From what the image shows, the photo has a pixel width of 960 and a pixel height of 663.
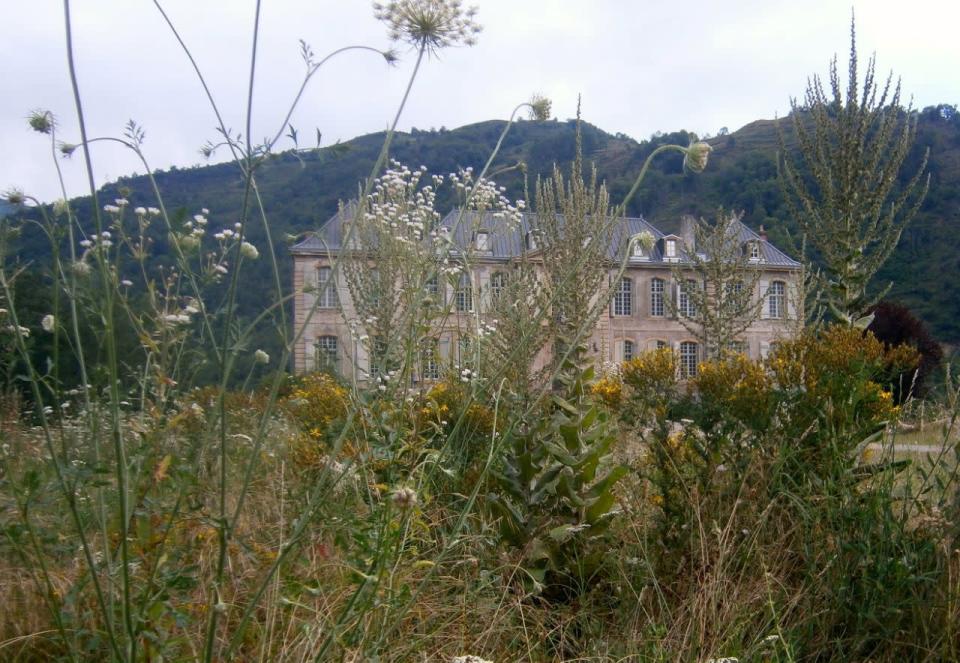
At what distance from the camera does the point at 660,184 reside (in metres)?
54.2

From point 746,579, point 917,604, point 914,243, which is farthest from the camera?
point 914,243

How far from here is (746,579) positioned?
2852 mm

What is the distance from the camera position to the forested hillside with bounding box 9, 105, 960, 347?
12.5 m

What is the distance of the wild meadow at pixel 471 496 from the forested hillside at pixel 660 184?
1.65m

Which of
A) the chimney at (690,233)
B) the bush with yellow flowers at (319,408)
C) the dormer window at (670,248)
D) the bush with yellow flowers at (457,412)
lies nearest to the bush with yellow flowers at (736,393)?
the bush with yellow flowers at (457,412)

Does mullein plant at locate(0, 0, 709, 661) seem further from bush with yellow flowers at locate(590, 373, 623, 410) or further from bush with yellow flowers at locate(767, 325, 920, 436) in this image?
bush with yellow flowers at locate(590, 373, 623, 410)

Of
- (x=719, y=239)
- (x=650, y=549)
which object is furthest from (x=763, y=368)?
(x=719, y=239)

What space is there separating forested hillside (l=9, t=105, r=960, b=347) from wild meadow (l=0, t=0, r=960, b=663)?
5.41ft

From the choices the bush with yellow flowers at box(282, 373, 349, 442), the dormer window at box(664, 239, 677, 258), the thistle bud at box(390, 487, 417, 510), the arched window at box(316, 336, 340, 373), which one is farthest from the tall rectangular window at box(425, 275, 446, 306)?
the dormer window at box(664, 239, 677, 258)

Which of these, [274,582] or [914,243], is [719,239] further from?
[914,243]

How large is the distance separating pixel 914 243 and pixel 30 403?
40221mm

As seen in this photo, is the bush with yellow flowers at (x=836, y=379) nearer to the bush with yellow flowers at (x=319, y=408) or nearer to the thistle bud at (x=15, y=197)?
the bush with yellow flowers at (x=319, y=408)

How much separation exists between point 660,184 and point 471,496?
55.1 metres

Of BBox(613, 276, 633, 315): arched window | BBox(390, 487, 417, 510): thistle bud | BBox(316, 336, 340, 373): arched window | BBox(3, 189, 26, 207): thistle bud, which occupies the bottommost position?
BBox(613, 276, 633, 315): arched window
